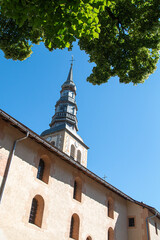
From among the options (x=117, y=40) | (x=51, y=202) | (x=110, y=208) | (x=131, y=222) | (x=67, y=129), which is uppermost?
(x=67, y=129)

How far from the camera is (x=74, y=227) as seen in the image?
584 inches

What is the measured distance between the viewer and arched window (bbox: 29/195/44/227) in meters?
12.4

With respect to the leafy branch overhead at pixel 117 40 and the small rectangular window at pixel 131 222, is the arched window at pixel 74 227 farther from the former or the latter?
the leafy branch overhead at pixel 117 40

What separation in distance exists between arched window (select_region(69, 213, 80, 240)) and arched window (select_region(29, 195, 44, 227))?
2.92 m

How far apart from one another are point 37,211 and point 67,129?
77.9 feet

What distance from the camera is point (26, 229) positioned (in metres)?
11.4

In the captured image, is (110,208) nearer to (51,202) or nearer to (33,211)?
(51,202)

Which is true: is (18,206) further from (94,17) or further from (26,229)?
(94,17)

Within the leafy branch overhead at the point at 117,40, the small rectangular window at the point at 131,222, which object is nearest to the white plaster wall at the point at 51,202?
the small rectangular window at the point at 131,222

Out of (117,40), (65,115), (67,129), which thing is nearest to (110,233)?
(117,40)

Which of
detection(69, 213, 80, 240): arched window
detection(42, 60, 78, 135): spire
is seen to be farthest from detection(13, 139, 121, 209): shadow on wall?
detection(42, 60, 78, 135): spire

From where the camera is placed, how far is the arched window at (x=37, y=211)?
1241 cm

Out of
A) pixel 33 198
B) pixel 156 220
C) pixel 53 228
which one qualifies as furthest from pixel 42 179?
pixel 156 220

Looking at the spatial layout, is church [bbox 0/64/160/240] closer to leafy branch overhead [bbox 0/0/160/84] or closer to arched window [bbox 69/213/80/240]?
arched window [bbox 69/213/80/240]
